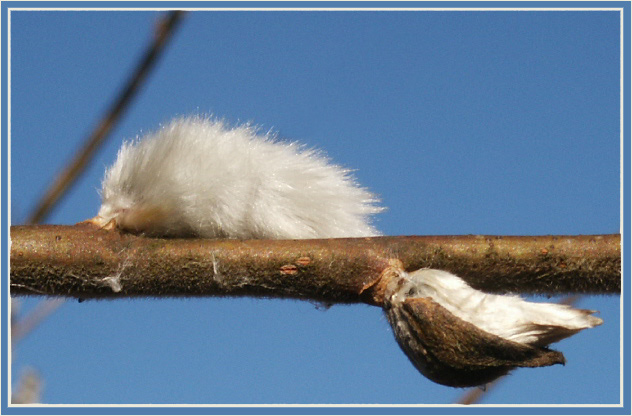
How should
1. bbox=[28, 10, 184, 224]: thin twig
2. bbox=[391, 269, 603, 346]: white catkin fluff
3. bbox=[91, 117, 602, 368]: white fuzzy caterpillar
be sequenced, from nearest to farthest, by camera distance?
bbox=[28, 10, 184, 224]: thin twig, bbox=[391, 269, 603, 346]: white catkin fluff, bbox=[91, 117, 602, 368]: white fuzzy caterpillar

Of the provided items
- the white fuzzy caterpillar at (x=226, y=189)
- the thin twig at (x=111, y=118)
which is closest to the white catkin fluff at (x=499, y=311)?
the white fuzzy caterpillar at (x=226, y=189)

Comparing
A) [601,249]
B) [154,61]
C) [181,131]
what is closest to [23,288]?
[181,131]

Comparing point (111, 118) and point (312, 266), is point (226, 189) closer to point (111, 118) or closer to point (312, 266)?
point (312, 266)

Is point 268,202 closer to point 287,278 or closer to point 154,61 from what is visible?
point 287,278

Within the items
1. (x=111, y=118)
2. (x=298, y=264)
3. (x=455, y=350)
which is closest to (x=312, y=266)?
(x=298, y=264)

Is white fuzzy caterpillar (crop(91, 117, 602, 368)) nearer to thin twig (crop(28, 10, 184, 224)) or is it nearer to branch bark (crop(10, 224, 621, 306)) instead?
branch bark (crop(10, 224, 621, 306))

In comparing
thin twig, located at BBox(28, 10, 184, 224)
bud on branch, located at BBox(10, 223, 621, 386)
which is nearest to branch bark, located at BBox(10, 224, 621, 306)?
bud on branch, located at BBox(10, 223, 621, 386)
